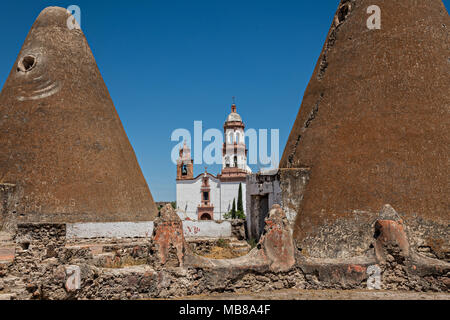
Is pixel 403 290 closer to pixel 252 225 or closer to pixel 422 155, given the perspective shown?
pixel 422 155

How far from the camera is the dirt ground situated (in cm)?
640

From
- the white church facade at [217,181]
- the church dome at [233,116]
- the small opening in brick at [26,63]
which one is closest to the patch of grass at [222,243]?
the small opening in brick at [26,63]

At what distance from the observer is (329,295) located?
6.61 metres

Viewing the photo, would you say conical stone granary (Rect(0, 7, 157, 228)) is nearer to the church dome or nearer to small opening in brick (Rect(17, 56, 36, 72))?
small opening in brick (Rect(17, 56, 36, 72))

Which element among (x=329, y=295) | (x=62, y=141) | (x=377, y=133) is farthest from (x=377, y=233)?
(x=62, y=141)

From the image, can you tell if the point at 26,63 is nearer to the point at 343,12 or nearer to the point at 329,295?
the point at 343,12

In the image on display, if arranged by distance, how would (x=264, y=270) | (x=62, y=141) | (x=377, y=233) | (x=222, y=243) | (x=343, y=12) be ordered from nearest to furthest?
(x=264, y=270) → (x=377, y=233) → (x=343, y=12) → (x=62, y=141) → (x=222, y=243)

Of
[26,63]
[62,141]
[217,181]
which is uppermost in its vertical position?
[26,63]

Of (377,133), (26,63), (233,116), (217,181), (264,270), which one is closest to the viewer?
(264,270)

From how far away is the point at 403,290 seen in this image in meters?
6.94

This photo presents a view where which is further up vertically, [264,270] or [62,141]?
[62,141]

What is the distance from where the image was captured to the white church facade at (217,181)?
148ft

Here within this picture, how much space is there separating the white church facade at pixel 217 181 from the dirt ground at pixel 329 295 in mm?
37452

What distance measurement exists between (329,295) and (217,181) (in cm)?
3934
